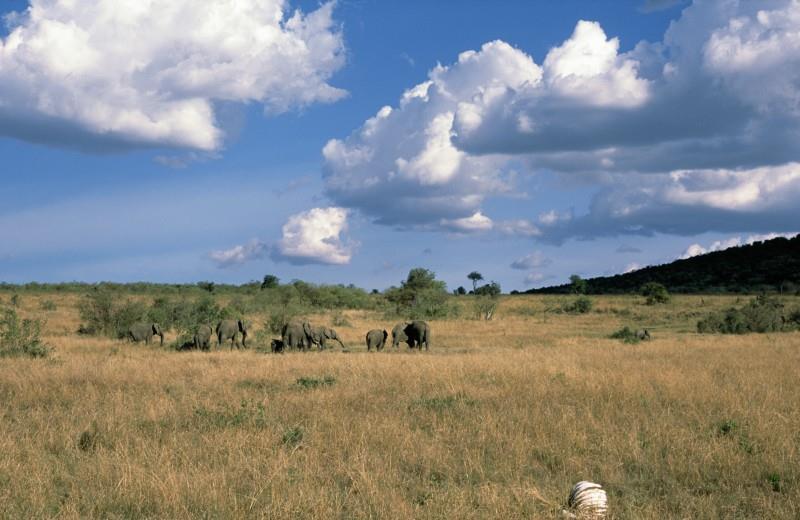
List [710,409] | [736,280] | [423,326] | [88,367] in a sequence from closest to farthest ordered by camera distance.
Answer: [710,409], [88,367], [423,326], [736,280]

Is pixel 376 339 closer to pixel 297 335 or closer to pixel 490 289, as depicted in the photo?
pixel 297 335

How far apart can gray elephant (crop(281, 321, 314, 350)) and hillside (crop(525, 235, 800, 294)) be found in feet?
204

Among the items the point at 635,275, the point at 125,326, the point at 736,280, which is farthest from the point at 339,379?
the point at 635,275

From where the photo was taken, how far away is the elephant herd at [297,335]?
80.2 ft

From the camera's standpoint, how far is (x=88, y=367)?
16.2m

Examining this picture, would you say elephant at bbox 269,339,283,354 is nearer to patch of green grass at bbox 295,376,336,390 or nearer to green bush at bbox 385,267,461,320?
patch of green grass at bbox 295,376,336,390

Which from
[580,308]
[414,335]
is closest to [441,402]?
[414,335]

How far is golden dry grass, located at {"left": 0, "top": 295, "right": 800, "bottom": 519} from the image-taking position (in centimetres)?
673

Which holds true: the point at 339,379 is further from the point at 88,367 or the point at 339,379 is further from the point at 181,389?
the point at 88,367

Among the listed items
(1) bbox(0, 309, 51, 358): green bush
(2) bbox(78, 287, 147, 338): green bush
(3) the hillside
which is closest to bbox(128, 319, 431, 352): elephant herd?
(1) bbox(0, 309, 51, 358): green bush

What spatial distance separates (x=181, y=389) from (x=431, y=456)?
7.37 meters

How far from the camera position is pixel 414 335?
26328 millimetres

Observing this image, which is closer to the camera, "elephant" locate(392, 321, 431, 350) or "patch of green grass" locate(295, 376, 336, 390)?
"patch of green grass" locate(295, 376, 336, 390)

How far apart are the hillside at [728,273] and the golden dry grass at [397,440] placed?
67.8m
